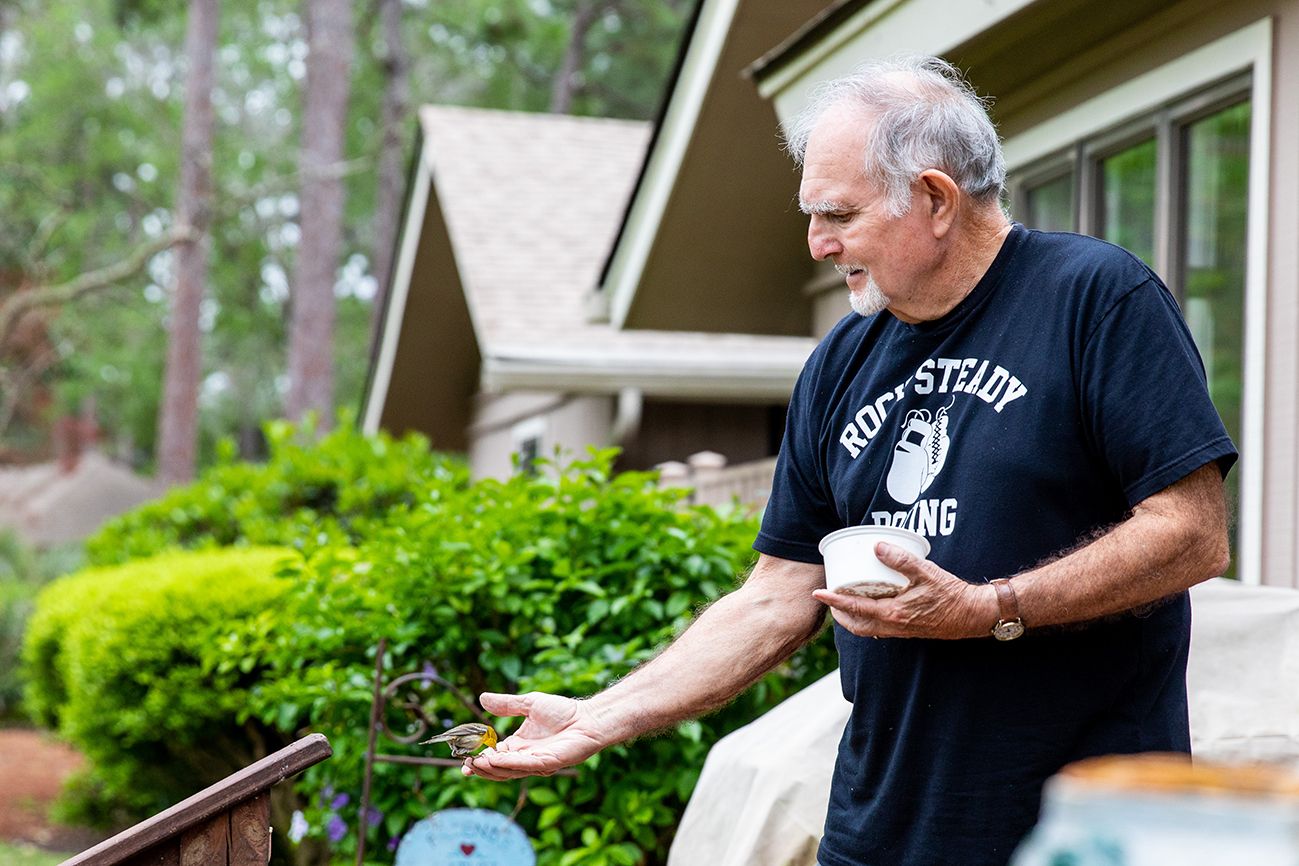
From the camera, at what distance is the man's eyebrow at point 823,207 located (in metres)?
2.30

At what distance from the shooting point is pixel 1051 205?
6.07 m

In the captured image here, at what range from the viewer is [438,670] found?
4.80 m

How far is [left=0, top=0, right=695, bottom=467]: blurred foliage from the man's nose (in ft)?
82.0

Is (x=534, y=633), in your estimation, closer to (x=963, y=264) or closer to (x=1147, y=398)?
(x=963, y=264)

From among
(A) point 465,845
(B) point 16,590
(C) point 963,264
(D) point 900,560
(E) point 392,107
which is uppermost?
(E) point 392,107

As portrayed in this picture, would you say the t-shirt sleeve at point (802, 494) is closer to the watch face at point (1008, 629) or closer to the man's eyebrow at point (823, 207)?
the man's eyebrow at point (823, 207)

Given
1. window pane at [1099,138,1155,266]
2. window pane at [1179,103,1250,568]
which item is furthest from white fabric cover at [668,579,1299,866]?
window pane at [1099,138,1155,266]

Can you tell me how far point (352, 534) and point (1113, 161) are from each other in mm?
5531

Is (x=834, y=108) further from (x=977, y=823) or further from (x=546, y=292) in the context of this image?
(x=546, y=292)

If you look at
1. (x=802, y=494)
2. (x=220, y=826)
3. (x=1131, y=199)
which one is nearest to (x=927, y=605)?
(x=802, y=494)

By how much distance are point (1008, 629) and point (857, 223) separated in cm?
68

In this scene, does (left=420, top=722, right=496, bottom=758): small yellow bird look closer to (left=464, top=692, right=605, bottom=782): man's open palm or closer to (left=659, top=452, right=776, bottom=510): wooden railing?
(left=464, top=692, right=605, bottom=782): man's open palm

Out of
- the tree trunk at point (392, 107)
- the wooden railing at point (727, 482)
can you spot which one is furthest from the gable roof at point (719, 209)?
the tree trunk at point (392, 107)

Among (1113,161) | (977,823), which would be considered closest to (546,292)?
(1113,161)
